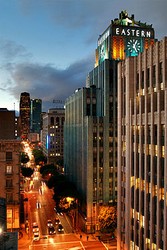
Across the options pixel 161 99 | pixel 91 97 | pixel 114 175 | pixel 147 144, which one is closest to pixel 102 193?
pixel 114 175

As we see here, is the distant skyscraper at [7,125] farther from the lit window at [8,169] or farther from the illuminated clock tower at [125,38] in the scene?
the illuminated clock tower at [125,38]

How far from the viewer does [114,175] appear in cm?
9000

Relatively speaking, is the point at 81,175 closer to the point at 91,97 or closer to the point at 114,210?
the point at 114,210

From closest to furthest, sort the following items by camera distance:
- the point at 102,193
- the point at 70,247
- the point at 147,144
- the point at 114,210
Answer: the point at 147,144 → the point at 70,247 → the point at 114,210 → the point at 102,193

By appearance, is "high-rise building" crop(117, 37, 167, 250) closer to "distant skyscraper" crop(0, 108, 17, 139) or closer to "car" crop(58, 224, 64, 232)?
"car" crop(58, 224, 64, 232)

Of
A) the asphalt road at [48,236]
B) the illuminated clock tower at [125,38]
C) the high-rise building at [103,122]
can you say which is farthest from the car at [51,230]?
the illuminated clock tower at [125,38]

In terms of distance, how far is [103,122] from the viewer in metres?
89.9

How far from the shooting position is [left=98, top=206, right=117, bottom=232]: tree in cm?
7969

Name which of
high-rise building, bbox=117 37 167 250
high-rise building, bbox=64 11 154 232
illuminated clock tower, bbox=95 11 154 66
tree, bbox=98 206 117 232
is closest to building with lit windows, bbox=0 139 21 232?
high-rise building, bbox=64 11 154 232

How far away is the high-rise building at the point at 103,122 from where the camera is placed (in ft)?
287

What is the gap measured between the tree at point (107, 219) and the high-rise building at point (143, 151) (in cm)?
1681

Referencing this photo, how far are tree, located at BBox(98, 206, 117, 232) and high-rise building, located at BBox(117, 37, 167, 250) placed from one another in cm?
1681

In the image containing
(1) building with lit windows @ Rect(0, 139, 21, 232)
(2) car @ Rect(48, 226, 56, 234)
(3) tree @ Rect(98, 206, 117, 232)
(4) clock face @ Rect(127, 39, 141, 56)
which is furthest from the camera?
(4) clock face @ Rect(127, 39, 141, 56)

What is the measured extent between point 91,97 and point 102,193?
31.3 meters
